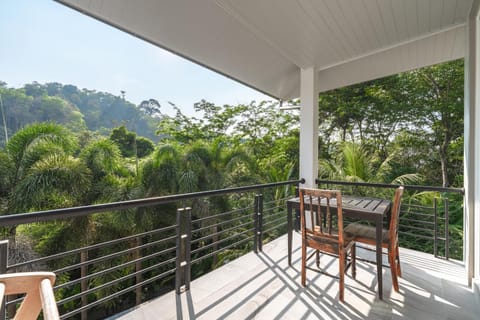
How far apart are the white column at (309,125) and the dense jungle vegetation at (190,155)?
2249mm

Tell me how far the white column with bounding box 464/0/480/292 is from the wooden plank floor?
1.01 feet

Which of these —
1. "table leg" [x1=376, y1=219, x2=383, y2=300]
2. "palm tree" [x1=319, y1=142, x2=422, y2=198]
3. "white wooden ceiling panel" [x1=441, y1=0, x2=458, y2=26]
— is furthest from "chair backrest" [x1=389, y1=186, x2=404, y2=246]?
"palm tree" [x1=319, y1=142, x2=422, y2=198]

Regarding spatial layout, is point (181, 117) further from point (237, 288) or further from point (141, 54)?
point (237, 288)

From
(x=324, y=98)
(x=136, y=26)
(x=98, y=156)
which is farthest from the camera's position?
(x=324, y=98)

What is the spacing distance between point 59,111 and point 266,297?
8074mm

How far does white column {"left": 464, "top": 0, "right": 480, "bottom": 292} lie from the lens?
223cm

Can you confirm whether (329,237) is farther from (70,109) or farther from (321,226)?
(70,109)

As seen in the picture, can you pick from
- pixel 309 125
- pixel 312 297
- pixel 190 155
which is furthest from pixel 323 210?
pixel 190 155

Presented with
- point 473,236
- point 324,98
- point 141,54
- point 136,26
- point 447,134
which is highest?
point 141,54

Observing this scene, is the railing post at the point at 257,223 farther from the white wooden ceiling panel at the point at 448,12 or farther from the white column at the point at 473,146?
the white wooden ceiling panel at the point at 448,12

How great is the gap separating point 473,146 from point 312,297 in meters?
2.08

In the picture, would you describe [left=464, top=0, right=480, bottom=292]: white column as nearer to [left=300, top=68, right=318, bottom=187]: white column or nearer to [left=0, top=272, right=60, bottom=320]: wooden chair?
[left=300, top=68, right=318, bottom=187]: white column

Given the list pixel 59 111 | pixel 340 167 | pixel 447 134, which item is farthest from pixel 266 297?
pixel 59 111

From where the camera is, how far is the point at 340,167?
19.4 feet
